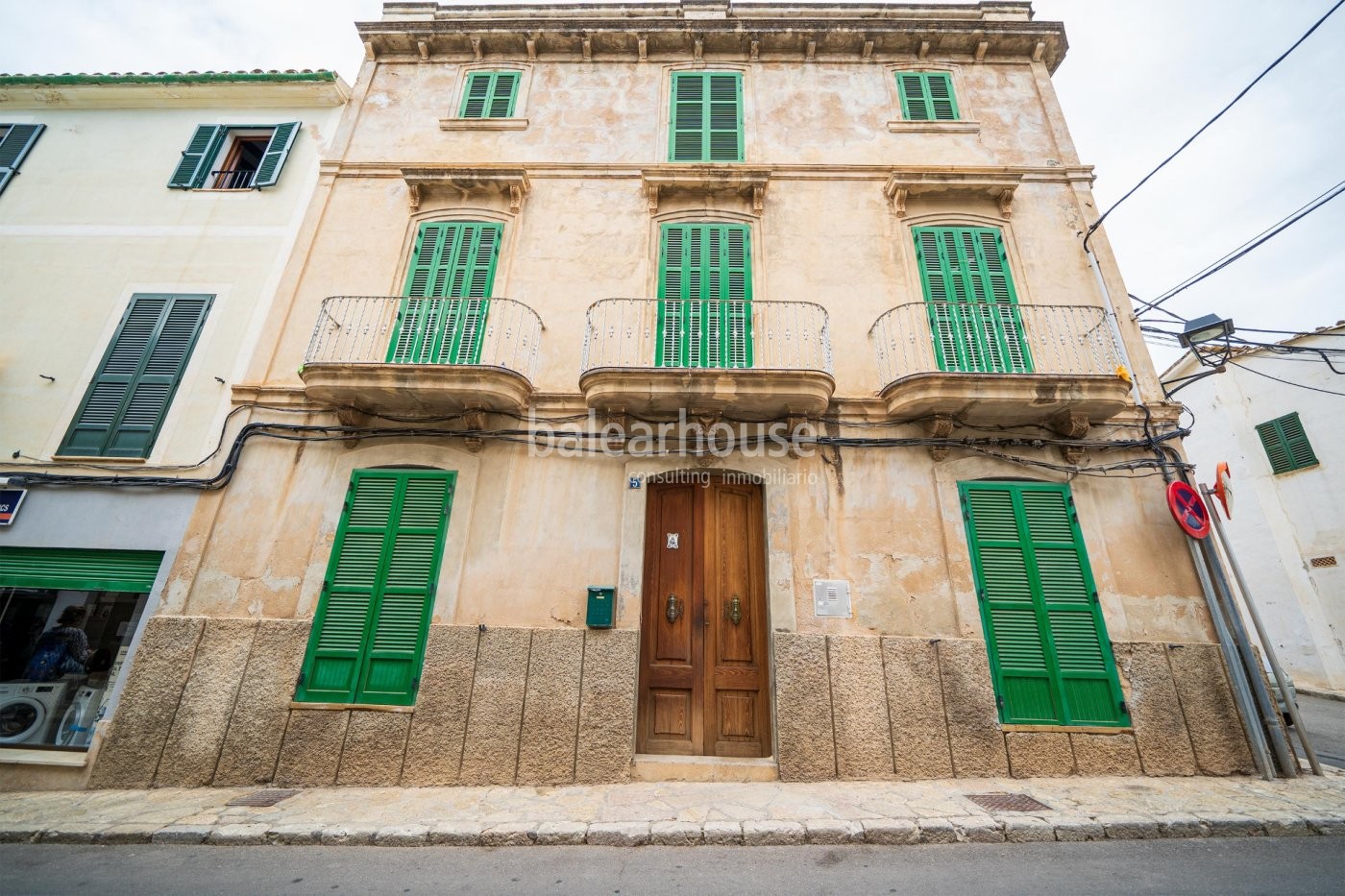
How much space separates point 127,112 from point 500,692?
1178 cm

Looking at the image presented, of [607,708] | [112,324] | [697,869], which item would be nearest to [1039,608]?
[697,869]

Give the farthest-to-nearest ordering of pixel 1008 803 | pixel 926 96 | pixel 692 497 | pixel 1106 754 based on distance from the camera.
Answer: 1. pixel 926 96
2. pixel 692 497
3. pixel 1106 754
4. pixel 1008 803

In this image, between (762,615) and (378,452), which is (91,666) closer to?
(378,452)

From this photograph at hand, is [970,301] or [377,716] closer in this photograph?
[377,716]

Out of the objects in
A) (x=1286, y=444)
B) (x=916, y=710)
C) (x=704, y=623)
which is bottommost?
(x=916, y=710)

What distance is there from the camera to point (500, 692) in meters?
5.71

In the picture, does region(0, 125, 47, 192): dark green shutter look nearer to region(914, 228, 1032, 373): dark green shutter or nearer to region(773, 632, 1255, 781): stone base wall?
region(773, 632, 1255, 781): stone base wall

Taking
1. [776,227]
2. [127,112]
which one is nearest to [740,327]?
[776,227]

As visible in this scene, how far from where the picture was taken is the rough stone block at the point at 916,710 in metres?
5.47

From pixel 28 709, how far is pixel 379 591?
4067 millimetres

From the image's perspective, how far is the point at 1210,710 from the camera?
5.67m

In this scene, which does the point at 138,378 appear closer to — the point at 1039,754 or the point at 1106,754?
the point at 1039,754

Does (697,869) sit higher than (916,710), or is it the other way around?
(916,710)

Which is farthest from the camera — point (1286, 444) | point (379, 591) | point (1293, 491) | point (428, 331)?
point (1286, 444)
